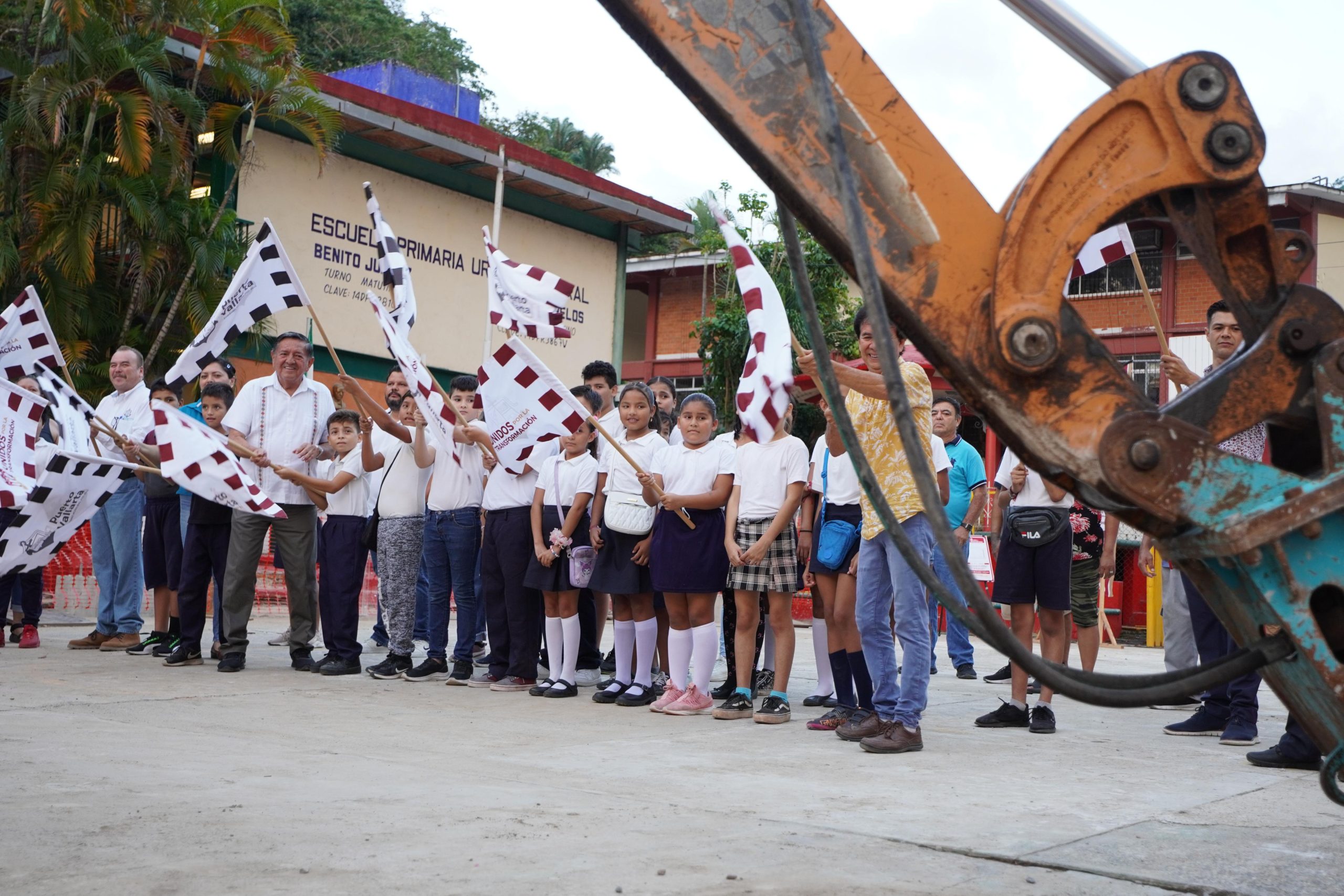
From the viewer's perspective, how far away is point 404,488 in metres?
8.80

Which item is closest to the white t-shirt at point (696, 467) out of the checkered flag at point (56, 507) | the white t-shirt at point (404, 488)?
the white t-shirt at point (404, 488)

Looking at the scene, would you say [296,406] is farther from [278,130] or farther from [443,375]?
[443,375]

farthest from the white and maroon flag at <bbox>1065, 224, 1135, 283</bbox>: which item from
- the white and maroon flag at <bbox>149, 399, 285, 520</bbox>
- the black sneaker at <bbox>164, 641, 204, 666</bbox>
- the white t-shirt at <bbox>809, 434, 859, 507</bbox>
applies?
the black sneaker at <bbox>164, 641, 204, 666</bbox>

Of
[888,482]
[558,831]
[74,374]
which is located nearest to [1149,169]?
[558,831]

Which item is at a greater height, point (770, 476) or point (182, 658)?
point (770, 476)

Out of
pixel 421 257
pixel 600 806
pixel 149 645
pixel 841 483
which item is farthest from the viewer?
pixel 421 257

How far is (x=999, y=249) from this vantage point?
2561 millimetres

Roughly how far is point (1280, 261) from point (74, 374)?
Result: 15.2 m

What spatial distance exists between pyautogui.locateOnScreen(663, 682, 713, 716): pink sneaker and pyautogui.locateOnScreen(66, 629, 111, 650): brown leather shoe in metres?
4.93

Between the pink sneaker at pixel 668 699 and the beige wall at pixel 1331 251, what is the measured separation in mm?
23179

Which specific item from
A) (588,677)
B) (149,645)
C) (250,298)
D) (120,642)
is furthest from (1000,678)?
(120,642)

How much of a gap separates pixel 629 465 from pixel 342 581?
7.53 feet

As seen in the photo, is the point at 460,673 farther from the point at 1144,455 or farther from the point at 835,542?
the point at 1144,455

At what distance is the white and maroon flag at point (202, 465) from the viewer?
793 centimetres
